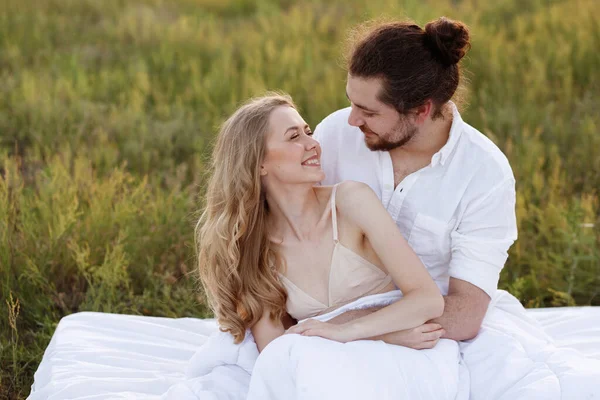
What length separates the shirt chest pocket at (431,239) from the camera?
3.50 meters

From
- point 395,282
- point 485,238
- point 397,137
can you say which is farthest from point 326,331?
point 397,137

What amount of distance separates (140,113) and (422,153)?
3547mm

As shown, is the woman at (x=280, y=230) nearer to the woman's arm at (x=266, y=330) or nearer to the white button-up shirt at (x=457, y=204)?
the woman's arm at (x=266, y=330)

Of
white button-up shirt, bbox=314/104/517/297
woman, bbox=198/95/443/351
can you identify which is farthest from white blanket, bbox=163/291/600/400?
white button-up shirt, bbox=314/104/517/297

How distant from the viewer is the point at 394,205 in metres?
3.58

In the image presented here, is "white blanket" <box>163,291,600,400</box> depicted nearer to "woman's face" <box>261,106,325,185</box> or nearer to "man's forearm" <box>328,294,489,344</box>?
"man's forearm" <box>328,294,489,344</box>

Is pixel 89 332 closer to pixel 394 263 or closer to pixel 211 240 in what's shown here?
pixel 211 240

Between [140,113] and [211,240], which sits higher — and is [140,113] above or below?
below

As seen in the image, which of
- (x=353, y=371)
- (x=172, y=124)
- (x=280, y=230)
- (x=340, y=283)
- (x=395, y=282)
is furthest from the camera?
(x=172, y=124)

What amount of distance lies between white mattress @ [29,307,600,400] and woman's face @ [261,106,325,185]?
3.28 ft

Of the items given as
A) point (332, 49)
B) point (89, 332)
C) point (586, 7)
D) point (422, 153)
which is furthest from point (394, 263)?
point (586, 7)

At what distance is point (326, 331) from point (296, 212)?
1.81 ft

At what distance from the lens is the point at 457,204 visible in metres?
3.47

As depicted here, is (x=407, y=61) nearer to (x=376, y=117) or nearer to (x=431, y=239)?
(x=376, y=117)
